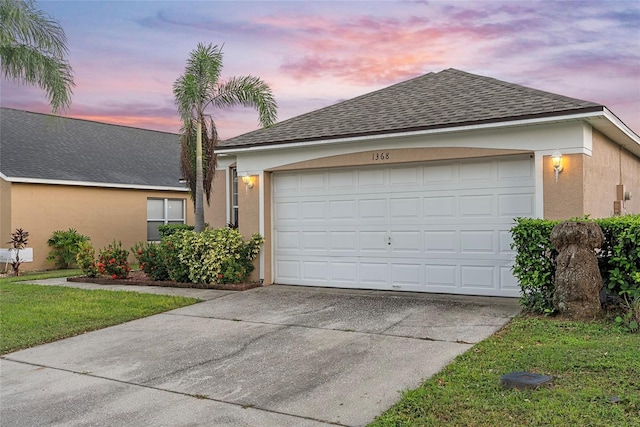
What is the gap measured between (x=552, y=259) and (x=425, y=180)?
2896mm

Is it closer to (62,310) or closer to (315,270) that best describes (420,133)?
(315,270)

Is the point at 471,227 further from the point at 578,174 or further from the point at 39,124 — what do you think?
the point at 39,124

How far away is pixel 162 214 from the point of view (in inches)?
805

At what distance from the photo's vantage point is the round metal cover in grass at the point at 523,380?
4.45 metres

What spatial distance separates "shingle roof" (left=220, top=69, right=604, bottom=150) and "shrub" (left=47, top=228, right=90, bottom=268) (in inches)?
323

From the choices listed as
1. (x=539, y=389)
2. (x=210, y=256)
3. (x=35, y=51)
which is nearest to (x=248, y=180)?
→ (x=210, y=256)

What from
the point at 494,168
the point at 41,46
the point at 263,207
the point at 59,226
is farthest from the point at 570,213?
the point at 59,226

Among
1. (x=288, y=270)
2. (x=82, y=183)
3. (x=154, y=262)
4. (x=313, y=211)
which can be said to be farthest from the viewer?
→ (x=82, y=183)

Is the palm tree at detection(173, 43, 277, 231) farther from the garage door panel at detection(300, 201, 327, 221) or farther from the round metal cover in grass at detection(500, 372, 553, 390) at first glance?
the round metal cover in grass at detection(500, 372, 553, 390)

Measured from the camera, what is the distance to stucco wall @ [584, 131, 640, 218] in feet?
28.2

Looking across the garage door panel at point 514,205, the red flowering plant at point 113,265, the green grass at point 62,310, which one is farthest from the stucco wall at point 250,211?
the garage door panel at point 514,205

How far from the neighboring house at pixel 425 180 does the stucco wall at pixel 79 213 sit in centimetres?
835

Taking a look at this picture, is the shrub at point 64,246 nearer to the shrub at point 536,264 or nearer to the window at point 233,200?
the window at point 233,200

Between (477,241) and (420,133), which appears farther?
(420,133)
